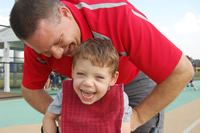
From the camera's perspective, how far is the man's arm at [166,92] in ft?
5.12

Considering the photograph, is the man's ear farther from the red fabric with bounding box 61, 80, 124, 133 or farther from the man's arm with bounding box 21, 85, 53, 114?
the man's arm with bounding box 21, 85, 53, 114

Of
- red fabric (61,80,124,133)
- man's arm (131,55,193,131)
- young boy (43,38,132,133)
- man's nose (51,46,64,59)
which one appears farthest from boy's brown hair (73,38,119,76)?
man's arm (131,55,193,131)

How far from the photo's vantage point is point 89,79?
4.74ft

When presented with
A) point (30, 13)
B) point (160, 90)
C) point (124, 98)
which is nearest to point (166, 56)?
point (160, 90)

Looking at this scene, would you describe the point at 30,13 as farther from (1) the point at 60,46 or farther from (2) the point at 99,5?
(2) the point at 99,5

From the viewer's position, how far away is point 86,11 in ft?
5.26

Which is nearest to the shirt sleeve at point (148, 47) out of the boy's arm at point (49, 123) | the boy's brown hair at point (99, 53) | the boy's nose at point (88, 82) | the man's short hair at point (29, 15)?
the boy's brown hair at point (99, 53)

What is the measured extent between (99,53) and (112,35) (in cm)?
18

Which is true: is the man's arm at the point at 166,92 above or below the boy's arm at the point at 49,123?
above

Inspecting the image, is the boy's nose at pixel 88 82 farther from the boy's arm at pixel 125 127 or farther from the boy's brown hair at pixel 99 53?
the boy's arm at pixel 125 127

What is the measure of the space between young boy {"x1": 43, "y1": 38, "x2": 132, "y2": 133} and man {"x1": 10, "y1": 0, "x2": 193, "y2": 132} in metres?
0.10

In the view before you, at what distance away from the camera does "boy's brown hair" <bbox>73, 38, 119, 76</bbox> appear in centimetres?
148

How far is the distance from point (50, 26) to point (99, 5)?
40 cm

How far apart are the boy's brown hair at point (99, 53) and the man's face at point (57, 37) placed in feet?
0.29
